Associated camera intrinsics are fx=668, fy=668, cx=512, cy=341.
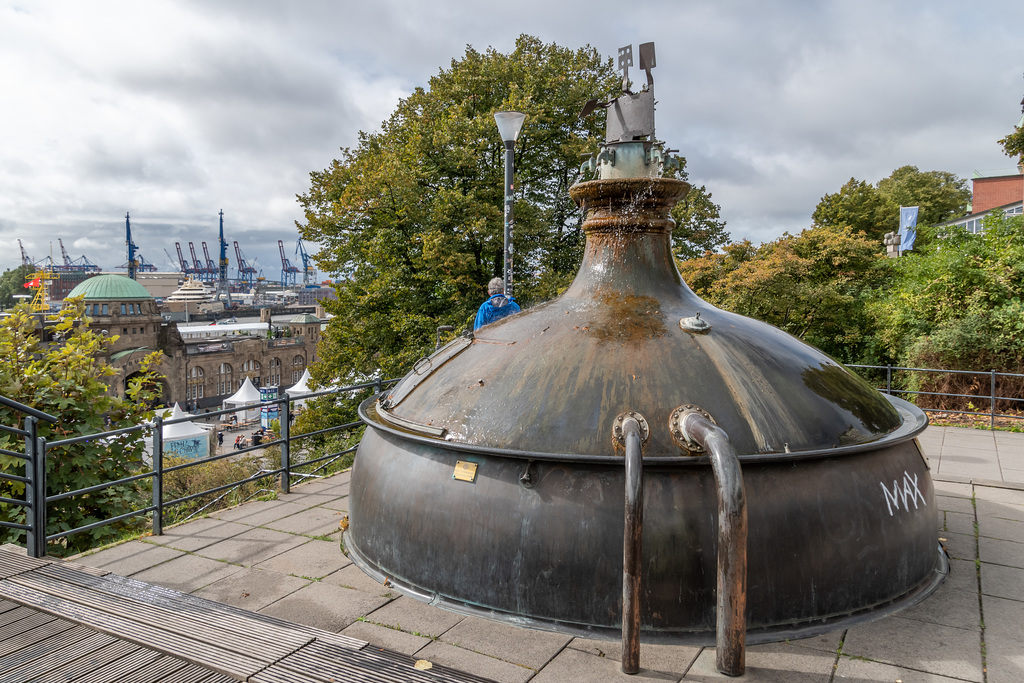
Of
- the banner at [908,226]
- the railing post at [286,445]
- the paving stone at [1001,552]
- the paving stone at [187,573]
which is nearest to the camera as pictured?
the paving stone at [187,573]

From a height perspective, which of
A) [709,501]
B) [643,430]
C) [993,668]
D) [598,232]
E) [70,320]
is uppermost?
[598,232]

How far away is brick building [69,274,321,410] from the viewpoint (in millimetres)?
65312

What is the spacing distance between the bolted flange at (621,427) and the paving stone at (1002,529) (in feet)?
14.5

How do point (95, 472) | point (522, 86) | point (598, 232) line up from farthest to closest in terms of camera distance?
point (522, 86)
point (95, 472)
point (598, 232)

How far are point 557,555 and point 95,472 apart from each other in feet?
19.9

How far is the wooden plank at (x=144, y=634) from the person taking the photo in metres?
3.90

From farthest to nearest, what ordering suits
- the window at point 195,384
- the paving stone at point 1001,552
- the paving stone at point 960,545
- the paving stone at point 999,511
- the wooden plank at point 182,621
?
the window at point 195,384 < the paving stone at point 999,511 < the paving stone at point 960,545 < the paving stone at point 1001,552 < the wooden plank at point 182,621

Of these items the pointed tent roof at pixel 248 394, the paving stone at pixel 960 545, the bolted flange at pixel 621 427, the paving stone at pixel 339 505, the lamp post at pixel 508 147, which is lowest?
the pointed tent roof at pixel 248 394

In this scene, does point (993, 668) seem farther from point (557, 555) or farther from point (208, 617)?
point (208, 617)

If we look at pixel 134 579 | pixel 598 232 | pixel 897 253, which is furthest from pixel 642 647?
pixel 897 253

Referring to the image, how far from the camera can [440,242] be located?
2064 cm

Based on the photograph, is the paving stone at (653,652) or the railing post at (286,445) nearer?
the paving stone at (653,652)

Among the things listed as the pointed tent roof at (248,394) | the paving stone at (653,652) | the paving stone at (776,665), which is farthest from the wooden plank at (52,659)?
the pointed tent roof at (248,394)

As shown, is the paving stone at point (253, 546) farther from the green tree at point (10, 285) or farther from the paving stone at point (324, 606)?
the green tree at point (10, 285)
